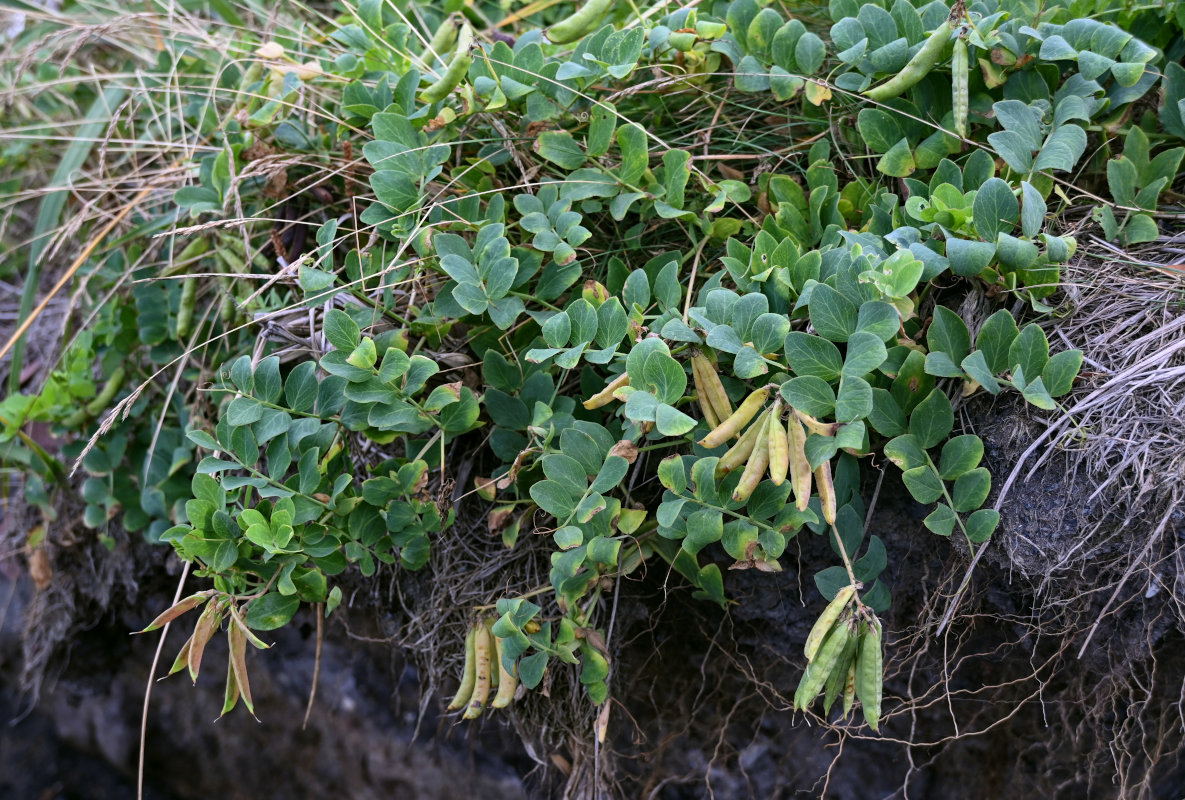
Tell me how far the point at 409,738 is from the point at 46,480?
2.97 feet

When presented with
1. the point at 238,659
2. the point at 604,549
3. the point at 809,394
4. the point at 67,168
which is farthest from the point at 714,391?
the point at 67,168

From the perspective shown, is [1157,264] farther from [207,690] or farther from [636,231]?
[207,690]

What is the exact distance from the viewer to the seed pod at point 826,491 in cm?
89

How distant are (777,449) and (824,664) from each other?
233mm

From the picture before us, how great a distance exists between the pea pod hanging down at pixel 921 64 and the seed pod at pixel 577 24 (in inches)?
16.8

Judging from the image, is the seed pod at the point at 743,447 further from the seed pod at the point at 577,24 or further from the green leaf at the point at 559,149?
the seed pod at the point at 577,24

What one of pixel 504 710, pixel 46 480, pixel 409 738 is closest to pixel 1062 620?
pixel 504 710

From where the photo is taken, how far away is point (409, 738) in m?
1.73

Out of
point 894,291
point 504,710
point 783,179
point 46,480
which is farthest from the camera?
point 46,480

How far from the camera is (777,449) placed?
87cm

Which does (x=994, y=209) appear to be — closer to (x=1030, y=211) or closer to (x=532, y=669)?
(x=1030, y=211)

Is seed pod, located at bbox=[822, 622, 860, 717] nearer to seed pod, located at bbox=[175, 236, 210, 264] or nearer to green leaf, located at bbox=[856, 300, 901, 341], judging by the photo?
green leaf, located at bbox=[856, 300, 901, 341]

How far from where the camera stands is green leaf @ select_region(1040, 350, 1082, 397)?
93cm

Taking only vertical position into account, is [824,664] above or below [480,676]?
above
